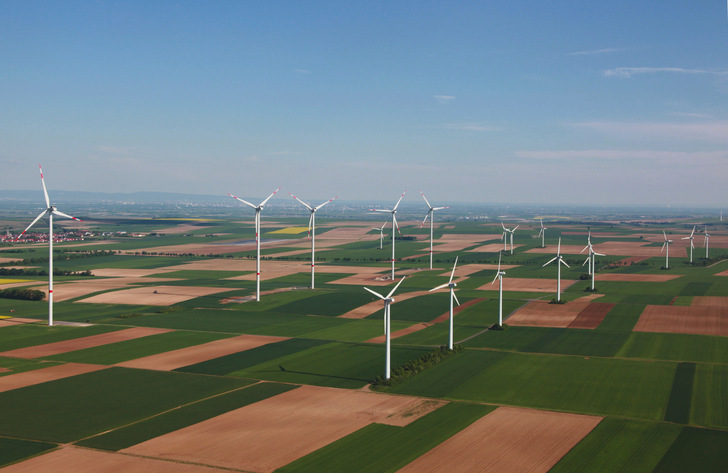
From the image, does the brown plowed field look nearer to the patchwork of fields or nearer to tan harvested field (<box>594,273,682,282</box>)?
the patchwork of fields

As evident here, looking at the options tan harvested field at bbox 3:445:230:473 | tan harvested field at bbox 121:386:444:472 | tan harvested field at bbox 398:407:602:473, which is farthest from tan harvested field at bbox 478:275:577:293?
tan harvested field at bbox 3:445:230:473

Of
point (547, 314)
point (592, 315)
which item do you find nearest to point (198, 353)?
point (547, 314)

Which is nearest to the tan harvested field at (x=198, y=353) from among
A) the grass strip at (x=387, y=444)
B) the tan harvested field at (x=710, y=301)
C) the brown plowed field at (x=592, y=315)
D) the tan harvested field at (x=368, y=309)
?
the tan harvested field at (x=368, y=309)

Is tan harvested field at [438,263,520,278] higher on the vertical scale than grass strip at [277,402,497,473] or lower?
higher

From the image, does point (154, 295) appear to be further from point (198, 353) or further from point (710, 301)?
point (710, 301)

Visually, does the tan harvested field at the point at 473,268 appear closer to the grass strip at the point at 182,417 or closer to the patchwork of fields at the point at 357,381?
the patchwork of fields at the point at 357,381

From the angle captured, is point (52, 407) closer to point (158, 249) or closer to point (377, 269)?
point (377, 269)
